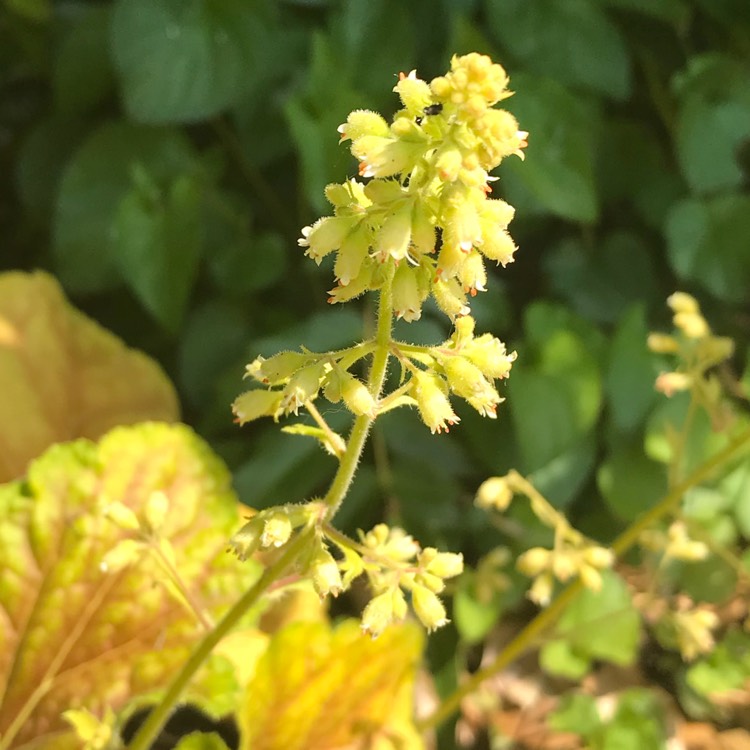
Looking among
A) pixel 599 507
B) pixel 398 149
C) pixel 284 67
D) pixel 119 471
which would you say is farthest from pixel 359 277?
pixel 599 507

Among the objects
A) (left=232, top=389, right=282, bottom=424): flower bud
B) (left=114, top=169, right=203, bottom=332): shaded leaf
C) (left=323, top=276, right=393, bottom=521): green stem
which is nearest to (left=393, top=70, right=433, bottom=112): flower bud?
(left=323, top=276, right=393, bottom=521): green stem

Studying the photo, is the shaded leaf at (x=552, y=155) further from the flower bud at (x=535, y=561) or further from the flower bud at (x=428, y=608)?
the flower bud at (x=428, y=608)

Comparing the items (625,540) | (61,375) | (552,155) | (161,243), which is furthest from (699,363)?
(61,375)

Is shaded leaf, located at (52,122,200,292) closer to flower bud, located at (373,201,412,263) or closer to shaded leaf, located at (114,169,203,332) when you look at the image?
shaded leaf, located at (114,169,203,332)

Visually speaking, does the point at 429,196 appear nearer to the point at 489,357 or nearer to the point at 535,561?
the point at 489,357

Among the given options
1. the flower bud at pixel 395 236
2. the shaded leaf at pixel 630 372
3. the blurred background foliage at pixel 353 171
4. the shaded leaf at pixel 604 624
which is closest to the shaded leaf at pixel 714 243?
the blurred background foliage at pixel 353 171

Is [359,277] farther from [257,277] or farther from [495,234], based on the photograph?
[257,277]
